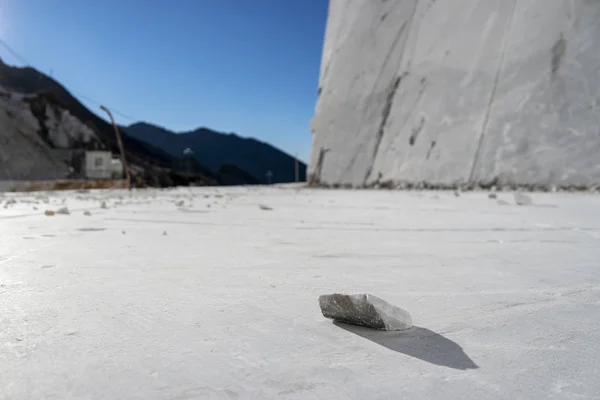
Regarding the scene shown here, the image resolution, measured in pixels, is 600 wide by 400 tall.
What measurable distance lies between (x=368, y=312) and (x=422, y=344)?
0.08 meters

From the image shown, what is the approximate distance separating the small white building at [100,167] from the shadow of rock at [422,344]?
23.3 meters

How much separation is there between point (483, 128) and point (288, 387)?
567 cm

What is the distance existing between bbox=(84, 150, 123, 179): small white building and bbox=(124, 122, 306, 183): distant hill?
113 feet

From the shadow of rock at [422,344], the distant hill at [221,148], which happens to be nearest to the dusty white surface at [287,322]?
the shadow of rock at [422,344]

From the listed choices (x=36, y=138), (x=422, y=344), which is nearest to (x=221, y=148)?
(x=36, y=138)

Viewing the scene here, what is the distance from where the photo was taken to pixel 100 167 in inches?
858

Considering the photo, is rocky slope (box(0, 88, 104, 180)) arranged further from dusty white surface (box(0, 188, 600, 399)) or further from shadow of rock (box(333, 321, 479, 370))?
shadow of rock (box(333, 321, 479, 370))

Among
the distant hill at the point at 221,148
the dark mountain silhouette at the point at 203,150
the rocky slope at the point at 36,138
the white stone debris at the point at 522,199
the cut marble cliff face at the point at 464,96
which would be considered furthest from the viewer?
the distant hill at the point at 221,148

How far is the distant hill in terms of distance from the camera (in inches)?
2291

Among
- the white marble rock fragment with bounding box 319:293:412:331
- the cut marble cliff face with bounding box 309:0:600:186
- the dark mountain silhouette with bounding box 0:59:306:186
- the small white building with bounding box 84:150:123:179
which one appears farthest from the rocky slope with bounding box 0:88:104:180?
the white marble rock fragment with bounding box 319:293:412:331

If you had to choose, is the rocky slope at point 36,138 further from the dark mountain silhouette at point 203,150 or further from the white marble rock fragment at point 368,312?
the white marble rock fragment at point 368,312

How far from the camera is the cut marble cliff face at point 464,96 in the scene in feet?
15.0

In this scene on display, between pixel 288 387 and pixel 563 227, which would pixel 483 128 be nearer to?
pixel 563 227

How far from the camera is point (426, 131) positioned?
252 inches
